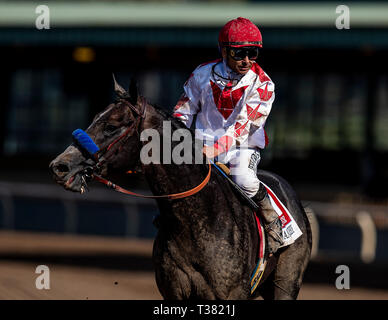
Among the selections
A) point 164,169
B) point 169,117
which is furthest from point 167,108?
point 164,169

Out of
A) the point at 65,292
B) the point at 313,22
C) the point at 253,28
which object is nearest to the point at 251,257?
the point at 253,28

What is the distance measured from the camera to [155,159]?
4574 mm

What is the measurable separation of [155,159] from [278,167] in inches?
488

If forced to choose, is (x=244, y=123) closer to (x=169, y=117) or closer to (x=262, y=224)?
(x=169, y=117)

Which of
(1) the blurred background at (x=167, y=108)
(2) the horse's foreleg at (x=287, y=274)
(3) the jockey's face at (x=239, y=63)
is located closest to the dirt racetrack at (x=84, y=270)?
(1) the blurred background at (x=167, y=108)

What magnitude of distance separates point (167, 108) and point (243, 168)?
11.6 meters

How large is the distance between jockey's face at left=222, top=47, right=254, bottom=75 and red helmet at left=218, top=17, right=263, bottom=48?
70 mm

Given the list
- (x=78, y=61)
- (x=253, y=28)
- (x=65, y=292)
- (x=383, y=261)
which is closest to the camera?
(x=253, y=28)

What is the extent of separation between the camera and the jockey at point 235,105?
4.89 meters

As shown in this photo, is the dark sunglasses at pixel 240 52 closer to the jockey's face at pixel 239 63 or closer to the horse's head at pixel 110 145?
the jockey's face at pixel 239 63

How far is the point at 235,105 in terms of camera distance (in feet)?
16.3

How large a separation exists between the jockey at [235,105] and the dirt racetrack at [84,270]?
4.11 metres

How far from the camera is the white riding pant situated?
4863mm

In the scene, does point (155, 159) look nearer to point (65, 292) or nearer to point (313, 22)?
point (65, 292)
